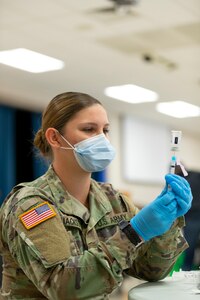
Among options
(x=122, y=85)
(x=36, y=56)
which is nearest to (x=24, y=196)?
(x=36, y=56)

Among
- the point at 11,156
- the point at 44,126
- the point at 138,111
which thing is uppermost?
the point at 44,126

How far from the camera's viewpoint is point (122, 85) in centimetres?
830

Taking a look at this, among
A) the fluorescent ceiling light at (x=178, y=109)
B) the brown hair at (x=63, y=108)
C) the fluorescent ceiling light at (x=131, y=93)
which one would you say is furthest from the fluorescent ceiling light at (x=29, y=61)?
the brown hair at (x=63, y=108)

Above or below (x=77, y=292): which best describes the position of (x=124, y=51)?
above

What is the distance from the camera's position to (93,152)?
2.07m

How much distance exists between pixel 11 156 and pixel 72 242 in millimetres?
7007

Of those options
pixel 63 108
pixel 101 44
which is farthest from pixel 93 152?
pixel 101 44

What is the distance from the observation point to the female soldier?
1.71 meters

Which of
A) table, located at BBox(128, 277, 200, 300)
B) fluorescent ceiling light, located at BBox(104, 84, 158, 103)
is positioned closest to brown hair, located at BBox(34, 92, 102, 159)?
table, located at BBox(128, 277, 200, 300)

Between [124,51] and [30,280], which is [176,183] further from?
[124,51]

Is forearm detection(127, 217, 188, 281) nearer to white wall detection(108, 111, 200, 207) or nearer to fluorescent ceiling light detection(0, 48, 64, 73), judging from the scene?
fluorescent ceiling light detection(0, 48, 64, 73)

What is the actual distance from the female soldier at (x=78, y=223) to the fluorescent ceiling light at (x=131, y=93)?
630 centimetres

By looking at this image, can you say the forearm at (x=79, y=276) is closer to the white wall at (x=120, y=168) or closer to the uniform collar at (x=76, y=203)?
the uniform collar at (x=76, y=203)

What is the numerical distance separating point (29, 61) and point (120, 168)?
459 centimetres
